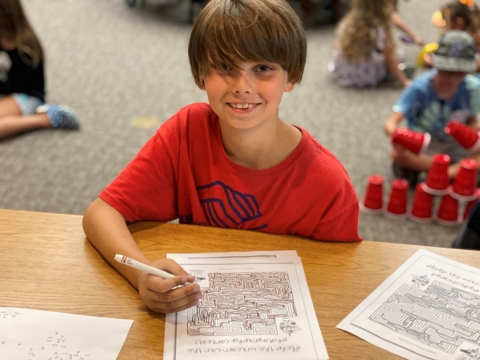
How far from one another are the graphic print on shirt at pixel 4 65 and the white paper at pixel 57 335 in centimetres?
202

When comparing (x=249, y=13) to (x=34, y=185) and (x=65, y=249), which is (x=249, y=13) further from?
(x=34, y=185)

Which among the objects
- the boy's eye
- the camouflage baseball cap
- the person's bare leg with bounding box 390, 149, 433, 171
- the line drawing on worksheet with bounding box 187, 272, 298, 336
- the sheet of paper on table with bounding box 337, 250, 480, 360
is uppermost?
the boy's eye

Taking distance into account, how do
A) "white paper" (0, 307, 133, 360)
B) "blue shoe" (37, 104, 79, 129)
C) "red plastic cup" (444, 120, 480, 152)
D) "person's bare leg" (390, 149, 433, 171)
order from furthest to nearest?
"blue shoe" (37, 104, 79, 129) → "person's bare leg" (390, 149, 433, 171) → "red plastic cup" (444, 120, 480, 152) → "white paper" (0, 307, 133, 360)

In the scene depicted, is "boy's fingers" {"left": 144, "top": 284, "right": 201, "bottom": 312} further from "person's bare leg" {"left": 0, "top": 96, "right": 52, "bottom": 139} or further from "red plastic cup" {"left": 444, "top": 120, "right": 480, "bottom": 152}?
"person's bare leg" {"left": 0, "top": 96, "right": 52, "bottom": 139}

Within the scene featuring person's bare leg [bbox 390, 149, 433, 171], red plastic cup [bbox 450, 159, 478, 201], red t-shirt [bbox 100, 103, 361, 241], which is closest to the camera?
red t-shirt [bbox 100, 103, 361, 241]

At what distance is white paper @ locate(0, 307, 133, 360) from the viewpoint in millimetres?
757

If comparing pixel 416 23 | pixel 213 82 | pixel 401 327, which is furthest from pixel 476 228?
pixel 416 23

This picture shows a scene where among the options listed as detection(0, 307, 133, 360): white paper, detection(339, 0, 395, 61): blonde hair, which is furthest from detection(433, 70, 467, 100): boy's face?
detection(0, 307, 133, 360): white paper

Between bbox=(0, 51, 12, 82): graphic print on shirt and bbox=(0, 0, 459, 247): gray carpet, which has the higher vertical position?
bbox=(0, 51, 12, 82): graphic print on shirt

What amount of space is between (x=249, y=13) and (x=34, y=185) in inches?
64.1

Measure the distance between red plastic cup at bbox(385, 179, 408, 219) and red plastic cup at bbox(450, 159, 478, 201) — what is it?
0.18m

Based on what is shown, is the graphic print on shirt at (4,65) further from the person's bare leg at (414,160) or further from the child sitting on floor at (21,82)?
the person's bare leg at (414,160)

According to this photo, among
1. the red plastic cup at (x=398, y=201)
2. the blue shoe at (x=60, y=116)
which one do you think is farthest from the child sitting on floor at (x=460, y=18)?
the blue shoe at (x=60, y=116)

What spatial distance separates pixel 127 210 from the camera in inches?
40.6
